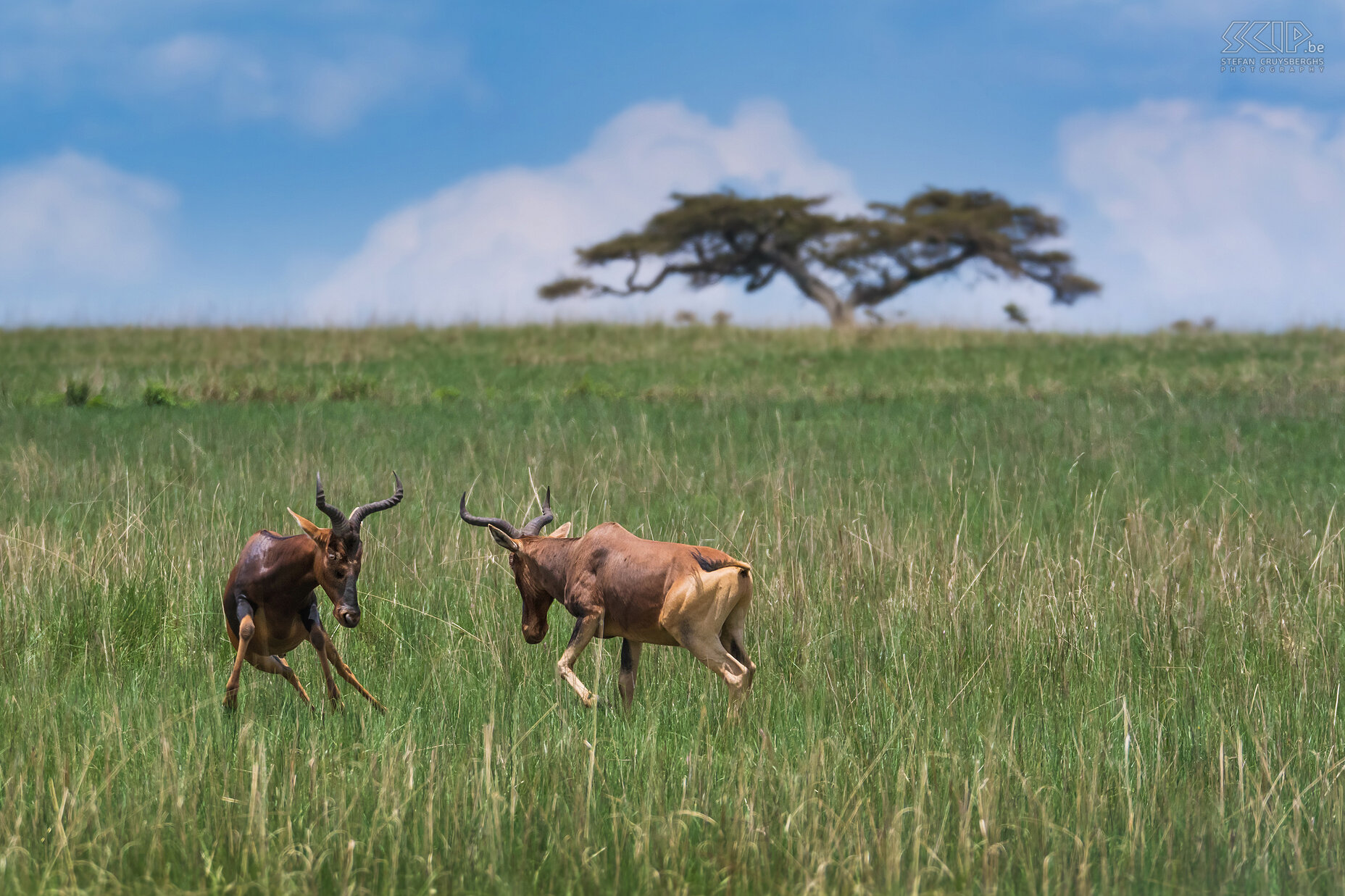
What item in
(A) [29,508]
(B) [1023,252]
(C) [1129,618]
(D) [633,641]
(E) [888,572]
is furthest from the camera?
(B) [1023,252]

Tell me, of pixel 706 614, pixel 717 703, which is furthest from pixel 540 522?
pixel 717 703

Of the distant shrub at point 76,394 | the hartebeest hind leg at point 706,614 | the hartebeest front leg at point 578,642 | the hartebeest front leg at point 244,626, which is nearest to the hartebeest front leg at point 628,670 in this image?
the hartebeest front leg at point 578,642

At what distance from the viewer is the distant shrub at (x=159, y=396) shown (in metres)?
18.0

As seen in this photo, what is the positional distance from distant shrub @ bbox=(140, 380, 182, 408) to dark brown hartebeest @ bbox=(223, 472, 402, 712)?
16244mm

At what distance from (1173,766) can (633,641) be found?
1929mm

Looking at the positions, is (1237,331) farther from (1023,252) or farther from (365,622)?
(365,622)

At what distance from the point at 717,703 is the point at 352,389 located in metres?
17.9

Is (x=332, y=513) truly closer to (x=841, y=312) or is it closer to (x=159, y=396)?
(x=159, y=396)

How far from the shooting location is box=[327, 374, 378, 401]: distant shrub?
20109 millimetres

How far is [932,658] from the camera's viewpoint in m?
4.76

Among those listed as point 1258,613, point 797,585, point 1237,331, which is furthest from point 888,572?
point 1237,331

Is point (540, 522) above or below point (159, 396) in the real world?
above

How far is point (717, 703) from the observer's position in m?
3.88

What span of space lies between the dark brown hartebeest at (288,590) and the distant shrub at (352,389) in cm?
1733
